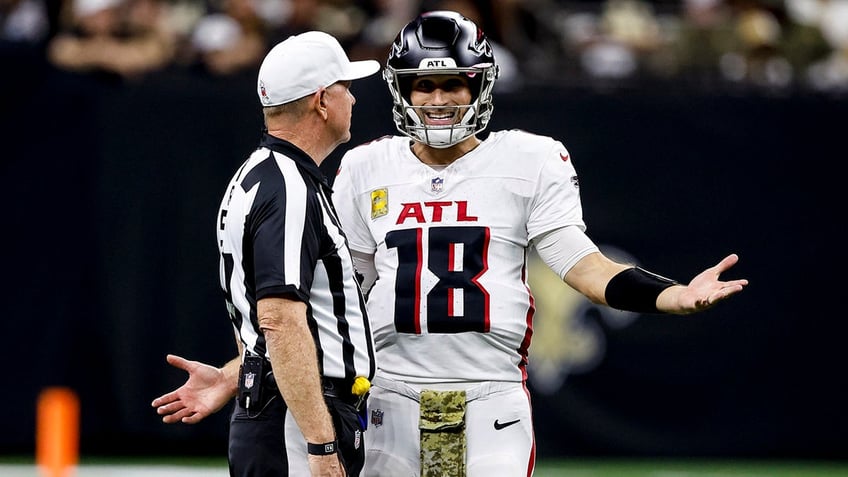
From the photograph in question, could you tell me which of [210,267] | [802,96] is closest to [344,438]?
[210,267]

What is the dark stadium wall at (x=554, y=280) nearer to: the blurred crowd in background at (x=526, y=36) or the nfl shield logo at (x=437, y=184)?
the blurred crowd in background at (x=526, y=36)

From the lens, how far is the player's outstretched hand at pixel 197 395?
172 inches

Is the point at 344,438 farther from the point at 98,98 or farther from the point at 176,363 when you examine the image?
the point at 98,98

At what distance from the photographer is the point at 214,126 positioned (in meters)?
8.18

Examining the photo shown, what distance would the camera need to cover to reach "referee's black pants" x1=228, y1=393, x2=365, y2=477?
395cm

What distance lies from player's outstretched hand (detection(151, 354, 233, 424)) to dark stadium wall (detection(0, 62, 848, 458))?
368 cm

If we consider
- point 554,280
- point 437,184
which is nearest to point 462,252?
point 437,184

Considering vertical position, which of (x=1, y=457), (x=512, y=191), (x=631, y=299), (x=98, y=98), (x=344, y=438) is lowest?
(x=1, y=457)

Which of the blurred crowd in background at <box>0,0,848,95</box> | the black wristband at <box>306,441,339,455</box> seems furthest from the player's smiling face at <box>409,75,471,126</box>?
the blurred crowd in background at <box>0,0,848,95</box>

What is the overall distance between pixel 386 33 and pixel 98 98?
88.0 inches

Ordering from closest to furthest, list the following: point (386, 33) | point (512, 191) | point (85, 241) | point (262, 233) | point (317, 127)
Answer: point (262, 233) → point (317, 127) → point (512, 191) → point (85, 241) → point (386, 33)

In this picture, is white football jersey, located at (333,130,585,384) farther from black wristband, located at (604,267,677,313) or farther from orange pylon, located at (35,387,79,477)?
orange pylon, located at (35,387,79,477)

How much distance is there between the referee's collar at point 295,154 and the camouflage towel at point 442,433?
0.77 m

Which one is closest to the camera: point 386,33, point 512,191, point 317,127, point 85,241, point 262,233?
point 262,233
